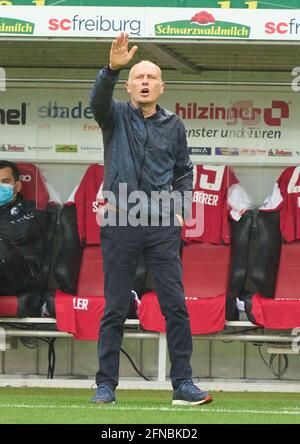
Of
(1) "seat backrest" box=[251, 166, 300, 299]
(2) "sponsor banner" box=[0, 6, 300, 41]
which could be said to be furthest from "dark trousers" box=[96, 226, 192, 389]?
(1) "seat backrest" box=[251, 166, 300, 299]

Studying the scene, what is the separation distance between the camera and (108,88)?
23.1 ft

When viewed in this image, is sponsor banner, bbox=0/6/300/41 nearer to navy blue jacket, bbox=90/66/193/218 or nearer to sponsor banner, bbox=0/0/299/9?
sponsor banner, bbox=0/0/299/9

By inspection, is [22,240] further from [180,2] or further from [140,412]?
[140,412]

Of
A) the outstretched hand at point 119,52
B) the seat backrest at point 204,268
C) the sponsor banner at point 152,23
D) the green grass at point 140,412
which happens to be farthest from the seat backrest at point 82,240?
the outstretched hand at point 119,52

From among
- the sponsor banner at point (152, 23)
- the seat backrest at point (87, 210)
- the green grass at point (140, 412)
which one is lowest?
the green grass at point (140, 412)

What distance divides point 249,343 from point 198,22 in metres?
3.05

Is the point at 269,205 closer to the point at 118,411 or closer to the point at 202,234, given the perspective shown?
the point at 202,234

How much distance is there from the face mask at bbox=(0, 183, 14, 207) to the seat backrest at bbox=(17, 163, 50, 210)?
33 cm

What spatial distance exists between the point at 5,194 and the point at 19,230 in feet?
1.00

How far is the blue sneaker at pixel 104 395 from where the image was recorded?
23.9 ft

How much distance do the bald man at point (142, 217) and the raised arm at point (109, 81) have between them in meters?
0.02

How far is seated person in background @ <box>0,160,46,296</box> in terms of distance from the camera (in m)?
10.3

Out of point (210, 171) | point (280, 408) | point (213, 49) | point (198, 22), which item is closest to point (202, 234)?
point (210, 171)

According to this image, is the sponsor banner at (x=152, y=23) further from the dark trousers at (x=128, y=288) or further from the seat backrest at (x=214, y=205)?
the dark trousers at (x=128, y=288)
